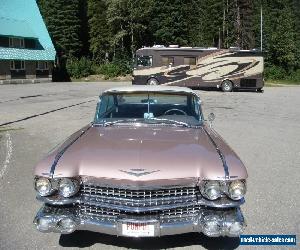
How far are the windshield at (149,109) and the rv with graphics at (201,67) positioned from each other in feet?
89.9

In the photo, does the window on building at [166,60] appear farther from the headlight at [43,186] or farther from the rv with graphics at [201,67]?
the headlight at [43,186]

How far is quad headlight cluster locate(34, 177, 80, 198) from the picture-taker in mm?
4211

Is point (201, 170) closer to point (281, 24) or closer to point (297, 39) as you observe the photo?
point (281, 24)

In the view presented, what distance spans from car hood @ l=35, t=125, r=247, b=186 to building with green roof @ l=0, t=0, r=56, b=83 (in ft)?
142

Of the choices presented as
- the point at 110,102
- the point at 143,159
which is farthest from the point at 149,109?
the point at 143,159

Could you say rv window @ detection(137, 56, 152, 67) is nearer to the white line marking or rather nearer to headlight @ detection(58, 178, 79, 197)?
the white line marking

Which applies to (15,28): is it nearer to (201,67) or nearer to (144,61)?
(144,61)

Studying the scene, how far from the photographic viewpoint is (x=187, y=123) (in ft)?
19.3

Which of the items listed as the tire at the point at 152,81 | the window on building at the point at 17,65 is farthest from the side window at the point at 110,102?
Answer: the window on building at the point at 17,65

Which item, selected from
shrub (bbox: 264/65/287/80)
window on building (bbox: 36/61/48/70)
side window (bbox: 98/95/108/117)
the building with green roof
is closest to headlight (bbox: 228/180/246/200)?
side window (bbox: 98/95/108/117)

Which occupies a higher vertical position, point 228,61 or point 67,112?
point 228,61

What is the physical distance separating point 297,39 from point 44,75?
45.6 metres

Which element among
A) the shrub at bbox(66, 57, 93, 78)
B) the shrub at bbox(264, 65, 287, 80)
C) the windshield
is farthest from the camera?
the shrub at bbox(264, 65, 287, 80)

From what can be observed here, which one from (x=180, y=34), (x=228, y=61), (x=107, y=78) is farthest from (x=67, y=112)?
(x=180, y=34)
